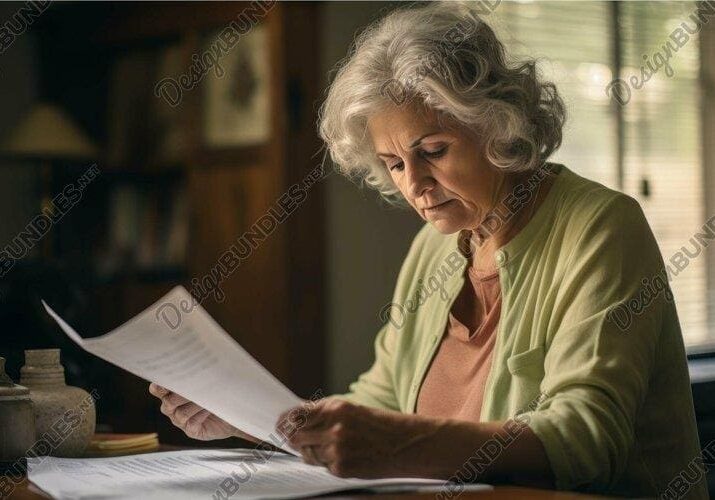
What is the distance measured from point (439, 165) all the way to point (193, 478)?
659 millimetres

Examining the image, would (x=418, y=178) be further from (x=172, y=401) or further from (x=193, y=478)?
(x=193, y=478)

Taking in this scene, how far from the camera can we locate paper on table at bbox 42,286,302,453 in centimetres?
116

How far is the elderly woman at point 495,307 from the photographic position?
1.23 metres

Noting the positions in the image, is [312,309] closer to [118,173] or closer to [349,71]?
[118,173]

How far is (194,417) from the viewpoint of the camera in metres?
1.54

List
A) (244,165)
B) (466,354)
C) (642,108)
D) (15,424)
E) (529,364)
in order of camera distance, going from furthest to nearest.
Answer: (642,108) < (244,165) < (466,354) < (529,364) < (15,424)

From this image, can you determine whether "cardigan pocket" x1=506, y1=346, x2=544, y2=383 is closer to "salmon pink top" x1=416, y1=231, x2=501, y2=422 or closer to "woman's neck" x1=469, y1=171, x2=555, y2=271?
"salmon pink top" x1=416, y1=231, x2=501, y2=422

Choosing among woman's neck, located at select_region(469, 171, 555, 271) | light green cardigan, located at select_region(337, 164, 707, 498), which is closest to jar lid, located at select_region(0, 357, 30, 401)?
light green cardigan, located at select_region(337, 164, 707, 498)

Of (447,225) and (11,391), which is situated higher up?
(447,225)

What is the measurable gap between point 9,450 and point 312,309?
7.24 feet

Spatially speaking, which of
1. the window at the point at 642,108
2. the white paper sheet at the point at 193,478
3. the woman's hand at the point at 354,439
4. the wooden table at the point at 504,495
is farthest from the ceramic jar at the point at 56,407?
the window at the point at 642,108

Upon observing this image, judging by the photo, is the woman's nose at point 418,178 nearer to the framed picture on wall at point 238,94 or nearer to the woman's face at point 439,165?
the woman's face at point 439,165

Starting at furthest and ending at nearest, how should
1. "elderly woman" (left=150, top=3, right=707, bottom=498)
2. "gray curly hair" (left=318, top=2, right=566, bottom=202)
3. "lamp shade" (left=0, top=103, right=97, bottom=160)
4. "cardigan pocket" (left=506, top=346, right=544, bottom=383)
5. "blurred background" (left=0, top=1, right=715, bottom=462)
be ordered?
1. "lamp shade" (left=0, top=103, right=97, bottom=160)
2. "blurred background" (left=0, top=1, right=715, bottom=462)
3. "gray curly hair" (left=318, top=2, right=566, bottom=202)
4. "cardigan pocket" (left=506, top=346, right=544, bottom=383)
5. "elderly woman" (left=150, top=3, right=707, bottom=498)

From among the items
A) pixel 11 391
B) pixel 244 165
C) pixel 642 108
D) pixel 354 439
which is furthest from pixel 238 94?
pixel 354 439
